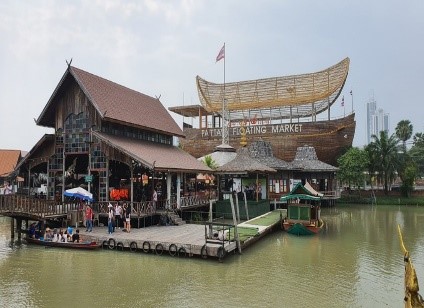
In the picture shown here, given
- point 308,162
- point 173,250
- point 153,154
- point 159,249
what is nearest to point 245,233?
point 173,250

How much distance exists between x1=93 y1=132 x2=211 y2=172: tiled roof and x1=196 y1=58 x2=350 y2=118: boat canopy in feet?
64.9

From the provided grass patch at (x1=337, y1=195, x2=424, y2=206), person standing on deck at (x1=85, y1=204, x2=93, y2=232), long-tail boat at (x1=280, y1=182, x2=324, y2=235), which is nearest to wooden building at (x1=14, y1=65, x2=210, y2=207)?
person standing on deck at (x1=85, y1=204, x2=93, y2=232)

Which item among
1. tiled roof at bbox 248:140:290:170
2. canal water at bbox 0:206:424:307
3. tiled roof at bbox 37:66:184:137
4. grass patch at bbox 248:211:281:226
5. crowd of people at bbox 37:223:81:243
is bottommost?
canal water at bbox 0:206:424:307

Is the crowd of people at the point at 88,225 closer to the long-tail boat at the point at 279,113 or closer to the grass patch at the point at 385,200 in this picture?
the long-tail boat at the point at 279,113

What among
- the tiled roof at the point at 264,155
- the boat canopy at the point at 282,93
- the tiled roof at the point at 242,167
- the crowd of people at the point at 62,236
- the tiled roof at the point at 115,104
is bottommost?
the crowd of people at the point at 62,236

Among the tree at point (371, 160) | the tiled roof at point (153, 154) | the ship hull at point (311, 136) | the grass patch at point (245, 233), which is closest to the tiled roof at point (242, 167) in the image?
the tiled roof at point (153, 154)

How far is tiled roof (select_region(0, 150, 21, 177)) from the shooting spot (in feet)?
140

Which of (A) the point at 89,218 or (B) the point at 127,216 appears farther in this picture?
(B) the point at 127,216

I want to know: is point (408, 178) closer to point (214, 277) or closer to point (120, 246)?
point (120, 246)

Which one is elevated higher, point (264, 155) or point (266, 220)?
point (264, 155)

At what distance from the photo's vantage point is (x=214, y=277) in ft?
41.1

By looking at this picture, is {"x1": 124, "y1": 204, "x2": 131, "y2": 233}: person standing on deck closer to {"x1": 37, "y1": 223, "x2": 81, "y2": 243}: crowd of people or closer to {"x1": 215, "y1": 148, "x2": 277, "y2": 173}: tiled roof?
{"x1": 37, "y1": 223, "x2": 81, "y2": 243}: crowd of people

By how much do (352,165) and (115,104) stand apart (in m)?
27.6

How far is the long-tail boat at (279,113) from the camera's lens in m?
42.8
